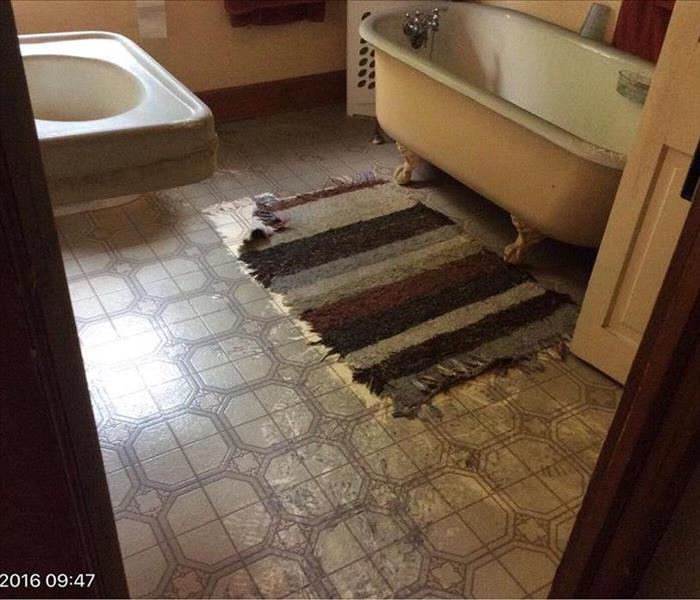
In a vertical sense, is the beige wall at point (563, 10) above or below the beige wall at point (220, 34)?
above

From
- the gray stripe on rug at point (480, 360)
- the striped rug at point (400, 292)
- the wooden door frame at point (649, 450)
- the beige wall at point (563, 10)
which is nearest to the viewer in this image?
the wooden door frame at point (649, 450)

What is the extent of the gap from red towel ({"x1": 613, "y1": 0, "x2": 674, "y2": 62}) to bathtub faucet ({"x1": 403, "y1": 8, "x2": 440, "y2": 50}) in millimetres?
701

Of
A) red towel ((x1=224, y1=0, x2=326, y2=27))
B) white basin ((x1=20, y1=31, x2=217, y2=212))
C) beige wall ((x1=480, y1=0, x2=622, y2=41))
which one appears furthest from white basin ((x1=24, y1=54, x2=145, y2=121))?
beige wall ((x1=480, y1=0, x2=622, y2=41))

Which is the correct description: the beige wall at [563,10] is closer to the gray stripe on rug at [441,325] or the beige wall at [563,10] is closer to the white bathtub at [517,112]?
the white bathtub at [517,112]

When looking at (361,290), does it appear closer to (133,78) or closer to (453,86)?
(453,86)

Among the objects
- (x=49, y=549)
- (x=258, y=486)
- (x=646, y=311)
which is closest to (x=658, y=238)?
(x=646, y=311)

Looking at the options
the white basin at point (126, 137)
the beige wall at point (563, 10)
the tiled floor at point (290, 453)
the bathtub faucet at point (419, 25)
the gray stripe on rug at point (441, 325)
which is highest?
the white basin at point (126, 137)

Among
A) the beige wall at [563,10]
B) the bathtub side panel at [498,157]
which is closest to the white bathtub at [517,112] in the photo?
the bathtub side panel at [498,157]

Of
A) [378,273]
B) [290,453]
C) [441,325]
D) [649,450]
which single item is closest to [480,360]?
[441,325]

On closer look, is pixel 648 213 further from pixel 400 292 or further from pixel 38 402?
pixel 38 402

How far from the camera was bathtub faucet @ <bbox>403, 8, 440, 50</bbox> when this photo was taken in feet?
9.19

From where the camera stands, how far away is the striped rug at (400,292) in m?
1.95

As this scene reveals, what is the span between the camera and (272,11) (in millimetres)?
3020

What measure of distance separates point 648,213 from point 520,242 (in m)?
0.64
